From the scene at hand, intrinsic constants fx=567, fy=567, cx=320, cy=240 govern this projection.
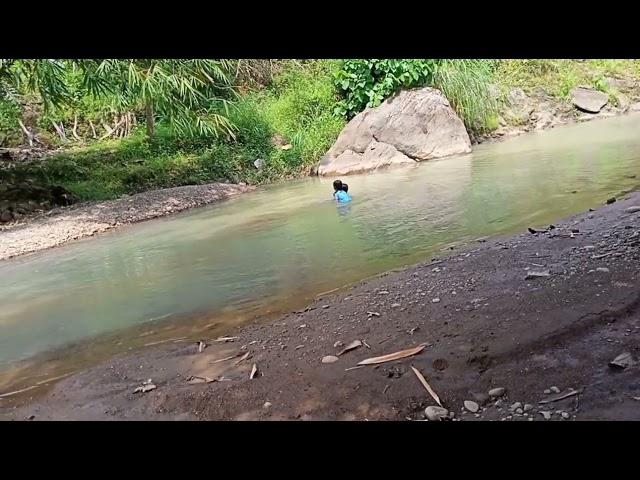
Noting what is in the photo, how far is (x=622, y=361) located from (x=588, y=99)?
18857mm

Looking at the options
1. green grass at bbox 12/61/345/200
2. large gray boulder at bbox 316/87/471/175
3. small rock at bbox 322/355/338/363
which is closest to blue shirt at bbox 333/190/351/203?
large gray boulder at bbox 316/87/471/175

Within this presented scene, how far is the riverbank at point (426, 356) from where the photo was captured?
2.64 metres

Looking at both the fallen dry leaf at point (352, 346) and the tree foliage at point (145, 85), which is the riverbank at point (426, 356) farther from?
the tree foliage at point (145, 85)

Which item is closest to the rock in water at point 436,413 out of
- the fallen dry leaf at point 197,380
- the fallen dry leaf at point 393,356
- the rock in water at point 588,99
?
the fallen dry leaf at point 393,356

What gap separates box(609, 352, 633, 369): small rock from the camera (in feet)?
8.43

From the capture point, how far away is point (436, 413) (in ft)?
8.37

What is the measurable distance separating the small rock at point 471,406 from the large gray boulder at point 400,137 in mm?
11547

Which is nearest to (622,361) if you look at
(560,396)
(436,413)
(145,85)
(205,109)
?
(560,396)

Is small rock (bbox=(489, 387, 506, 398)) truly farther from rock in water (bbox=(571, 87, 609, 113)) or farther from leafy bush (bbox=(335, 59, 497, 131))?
rock in water (bbox=(571, 87, 609, 113))

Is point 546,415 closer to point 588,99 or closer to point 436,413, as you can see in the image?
point 436,413

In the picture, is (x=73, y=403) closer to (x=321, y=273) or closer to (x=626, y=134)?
(x=321, y=273)
